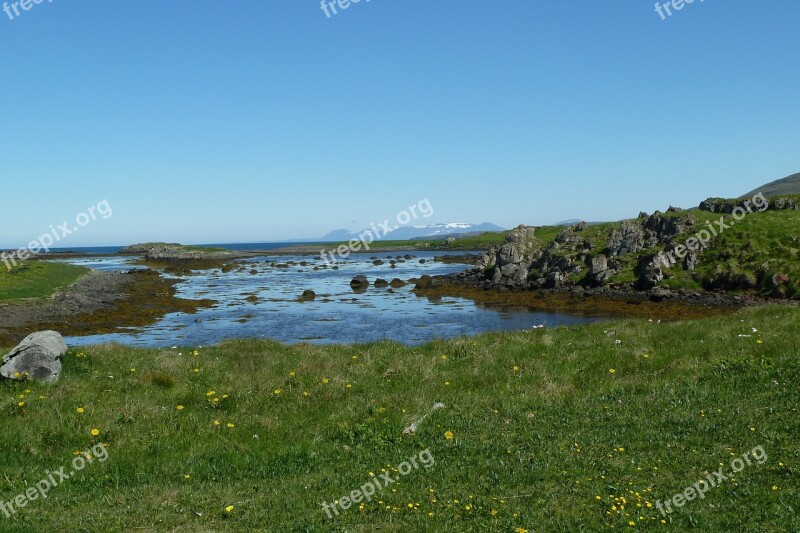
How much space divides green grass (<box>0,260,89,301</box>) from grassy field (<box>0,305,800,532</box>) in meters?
49.2

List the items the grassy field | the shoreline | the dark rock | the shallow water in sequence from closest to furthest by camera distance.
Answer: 1. the grassy field
2. the shallow water
3. the shoreline
4. the dark rock

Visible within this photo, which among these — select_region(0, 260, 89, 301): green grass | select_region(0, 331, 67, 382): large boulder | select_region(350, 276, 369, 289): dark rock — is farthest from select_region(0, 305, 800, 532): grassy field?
select_region(350, 276, 369, 289): dark rock

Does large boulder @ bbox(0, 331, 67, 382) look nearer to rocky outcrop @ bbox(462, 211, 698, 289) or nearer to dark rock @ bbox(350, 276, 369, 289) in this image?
rocky outcrop @ bbox(462, 211, 698, 289)

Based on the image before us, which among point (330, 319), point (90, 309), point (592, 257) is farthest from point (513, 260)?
point (90, 309)

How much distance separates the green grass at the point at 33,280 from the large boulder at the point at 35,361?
47747 mm

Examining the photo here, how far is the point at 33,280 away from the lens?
2643 inches

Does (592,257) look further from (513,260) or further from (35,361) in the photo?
(35,361)

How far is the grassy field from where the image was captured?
8.70 metres

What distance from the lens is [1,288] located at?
190 ft

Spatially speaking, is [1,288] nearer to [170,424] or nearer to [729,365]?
[170,424]

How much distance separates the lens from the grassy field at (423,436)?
8695mm

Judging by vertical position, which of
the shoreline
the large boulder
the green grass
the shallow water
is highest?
the green grass

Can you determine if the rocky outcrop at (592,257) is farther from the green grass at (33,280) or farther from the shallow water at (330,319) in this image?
the green grass at (33,280)

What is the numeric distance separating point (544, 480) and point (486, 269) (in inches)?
3168
